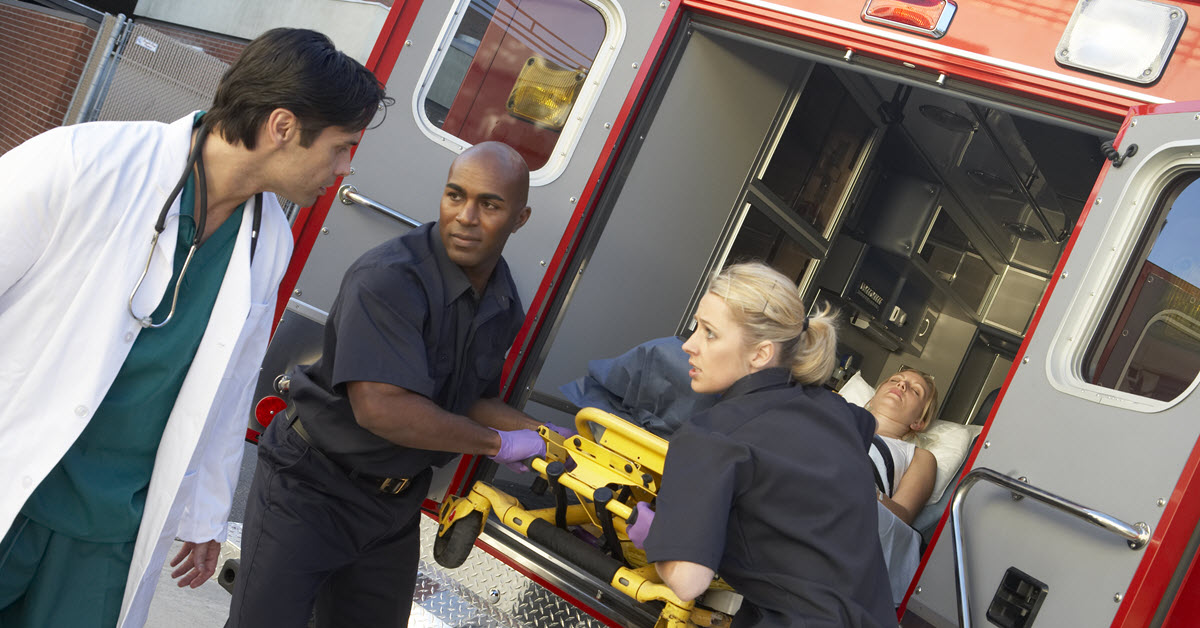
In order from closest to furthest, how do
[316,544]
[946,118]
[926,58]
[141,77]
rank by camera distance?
[316,544], [926,58], [946,118], [141,77]

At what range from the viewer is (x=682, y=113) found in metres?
4.05

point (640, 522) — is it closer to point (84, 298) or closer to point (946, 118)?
point (84, 298)

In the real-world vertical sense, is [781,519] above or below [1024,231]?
below

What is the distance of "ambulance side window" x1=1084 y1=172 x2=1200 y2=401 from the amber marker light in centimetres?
196

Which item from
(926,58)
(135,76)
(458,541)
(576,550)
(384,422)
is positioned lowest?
(458,541)

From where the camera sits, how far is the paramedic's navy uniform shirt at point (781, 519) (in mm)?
2115

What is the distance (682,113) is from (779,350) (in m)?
1.80

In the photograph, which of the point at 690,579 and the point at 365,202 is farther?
the point at 365,202

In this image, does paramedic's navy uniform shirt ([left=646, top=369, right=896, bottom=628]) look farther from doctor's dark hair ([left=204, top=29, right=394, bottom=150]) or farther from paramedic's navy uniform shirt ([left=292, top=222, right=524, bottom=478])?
doctor's dark hair ([left=204, top=29, right=394, bottom=150])

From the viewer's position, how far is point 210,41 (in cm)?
1524

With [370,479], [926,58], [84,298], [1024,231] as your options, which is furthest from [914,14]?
[1024,231]

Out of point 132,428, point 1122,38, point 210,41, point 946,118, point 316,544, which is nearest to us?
point 132,428

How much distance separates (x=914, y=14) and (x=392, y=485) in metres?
2.22

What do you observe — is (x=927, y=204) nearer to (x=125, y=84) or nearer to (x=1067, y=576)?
(x=1067, y=576)
